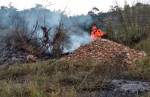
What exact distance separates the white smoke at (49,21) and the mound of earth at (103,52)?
31.9 inches

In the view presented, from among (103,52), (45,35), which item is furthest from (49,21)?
(103,52)

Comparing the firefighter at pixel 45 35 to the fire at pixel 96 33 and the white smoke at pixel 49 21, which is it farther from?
the fire at pixel 96 33

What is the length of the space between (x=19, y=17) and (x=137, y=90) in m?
7.01

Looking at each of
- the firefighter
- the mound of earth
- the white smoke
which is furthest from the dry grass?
the white smoke

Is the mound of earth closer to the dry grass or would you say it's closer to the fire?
the dry grass

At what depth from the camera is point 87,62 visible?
1035 centimetres

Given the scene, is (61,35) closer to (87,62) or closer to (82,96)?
(87,62)

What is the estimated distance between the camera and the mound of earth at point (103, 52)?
10.8 metres

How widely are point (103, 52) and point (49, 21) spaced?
2647mm

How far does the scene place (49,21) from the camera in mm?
13523

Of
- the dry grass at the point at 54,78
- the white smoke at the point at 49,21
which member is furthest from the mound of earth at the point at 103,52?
the white smoke at the point at 49,21

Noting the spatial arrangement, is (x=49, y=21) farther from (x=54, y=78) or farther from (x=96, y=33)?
(x=54, y=78)

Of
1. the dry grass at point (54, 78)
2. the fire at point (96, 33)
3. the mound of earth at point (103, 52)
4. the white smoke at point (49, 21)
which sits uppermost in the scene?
the white smoke at point (49, 21)

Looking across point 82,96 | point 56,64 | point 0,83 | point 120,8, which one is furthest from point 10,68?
point 120,8
